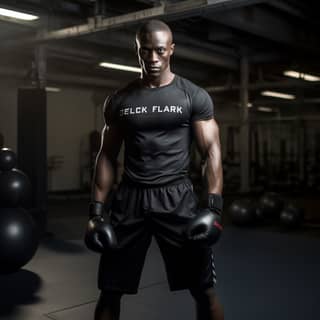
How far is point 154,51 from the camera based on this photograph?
4.60ft

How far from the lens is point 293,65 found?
7312 mm

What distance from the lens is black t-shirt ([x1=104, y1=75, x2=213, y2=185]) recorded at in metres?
1.43

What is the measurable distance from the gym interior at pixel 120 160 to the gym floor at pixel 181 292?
10 millimetres

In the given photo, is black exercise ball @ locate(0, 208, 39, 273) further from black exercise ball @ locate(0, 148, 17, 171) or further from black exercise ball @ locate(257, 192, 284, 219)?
black exercise ball @ locate(257, 192, 284, 219)

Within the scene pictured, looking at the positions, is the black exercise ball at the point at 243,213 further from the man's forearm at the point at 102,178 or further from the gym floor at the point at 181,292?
the man's forearm at the point at 102,178

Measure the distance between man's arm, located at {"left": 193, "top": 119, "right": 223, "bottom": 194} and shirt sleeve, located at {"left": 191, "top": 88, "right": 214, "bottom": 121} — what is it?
2 cm

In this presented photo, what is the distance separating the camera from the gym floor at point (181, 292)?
2.23m

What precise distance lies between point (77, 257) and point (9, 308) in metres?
1.14

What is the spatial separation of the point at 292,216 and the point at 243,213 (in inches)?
19.5

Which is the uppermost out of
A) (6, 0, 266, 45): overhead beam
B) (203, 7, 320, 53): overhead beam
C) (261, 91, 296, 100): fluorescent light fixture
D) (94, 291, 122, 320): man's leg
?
(203, 7, 320, 53): overhead beam

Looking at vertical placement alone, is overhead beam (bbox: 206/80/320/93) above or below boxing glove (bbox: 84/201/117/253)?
above

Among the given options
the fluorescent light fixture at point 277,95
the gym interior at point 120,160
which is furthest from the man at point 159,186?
the fluorescent light fixture at point 277,95

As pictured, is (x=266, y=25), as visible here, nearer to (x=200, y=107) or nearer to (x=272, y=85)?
(x=272, y=85)

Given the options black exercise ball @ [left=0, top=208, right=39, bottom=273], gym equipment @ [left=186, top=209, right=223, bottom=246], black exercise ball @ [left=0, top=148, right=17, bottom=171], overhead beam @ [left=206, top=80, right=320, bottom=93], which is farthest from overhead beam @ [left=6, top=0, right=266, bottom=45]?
overhead beam @ [left=206, top=80, right=320, bottom=93]
